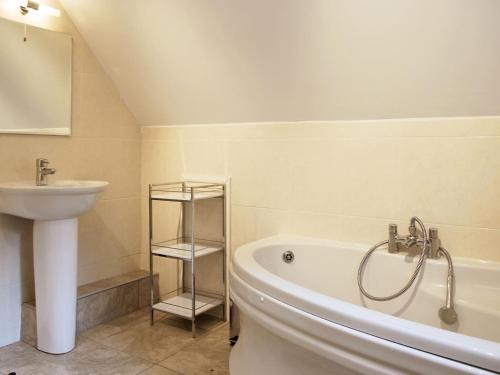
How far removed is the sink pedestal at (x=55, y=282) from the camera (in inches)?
87.0

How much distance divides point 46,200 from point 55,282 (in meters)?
0.47

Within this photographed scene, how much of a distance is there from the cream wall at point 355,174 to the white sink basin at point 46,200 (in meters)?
0.85

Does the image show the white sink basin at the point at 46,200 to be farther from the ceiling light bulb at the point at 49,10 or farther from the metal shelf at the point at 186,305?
the ceiling light bulb at the point at 49,10

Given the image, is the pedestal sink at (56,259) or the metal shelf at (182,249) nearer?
the pedestal sink at (56,259)

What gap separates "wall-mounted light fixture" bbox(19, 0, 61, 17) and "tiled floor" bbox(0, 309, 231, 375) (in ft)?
6.11

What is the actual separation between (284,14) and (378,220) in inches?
43.8

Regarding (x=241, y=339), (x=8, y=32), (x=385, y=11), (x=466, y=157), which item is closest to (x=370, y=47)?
(x=385, y=11)

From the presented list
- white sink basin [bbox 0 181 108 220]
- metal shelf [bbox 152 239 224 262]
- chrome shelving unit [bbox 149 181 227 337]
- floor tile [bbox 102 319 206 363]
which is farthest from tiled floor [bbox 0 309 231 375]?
white sink basin [bbox 0 181 108 220]

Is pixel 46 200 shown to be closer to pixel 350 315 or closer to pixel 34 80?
pixel 34 80

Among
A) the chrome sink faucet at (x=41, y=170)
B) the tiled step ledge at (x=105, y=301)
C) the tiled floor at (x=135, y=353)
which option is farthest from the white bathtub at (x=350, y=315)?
the chrome sink faucet at (x=41, y=170)

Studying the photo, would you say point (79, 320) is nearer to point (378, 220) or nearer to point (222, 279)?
point (222, 279)

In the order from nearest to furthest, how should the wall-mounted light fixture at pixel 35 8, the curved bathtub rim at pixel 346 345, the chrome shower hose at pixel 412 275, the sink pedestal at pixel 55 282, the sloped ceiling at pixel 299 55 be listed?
the curved bathtub rim at pixel 346 345, the sloped ceiling at pixel 299 55, the chrome shower hose at pixel 412 275, the sink pedestal at pixel 55 282, the wall-mounted light fixture at pixel 35 8

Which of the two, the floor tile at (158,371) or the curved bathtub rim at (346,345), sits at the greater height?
the curved bathtub rim at (346,345)

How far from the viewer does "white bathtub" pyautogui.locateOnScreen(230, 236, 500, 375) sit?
3.54 ft
